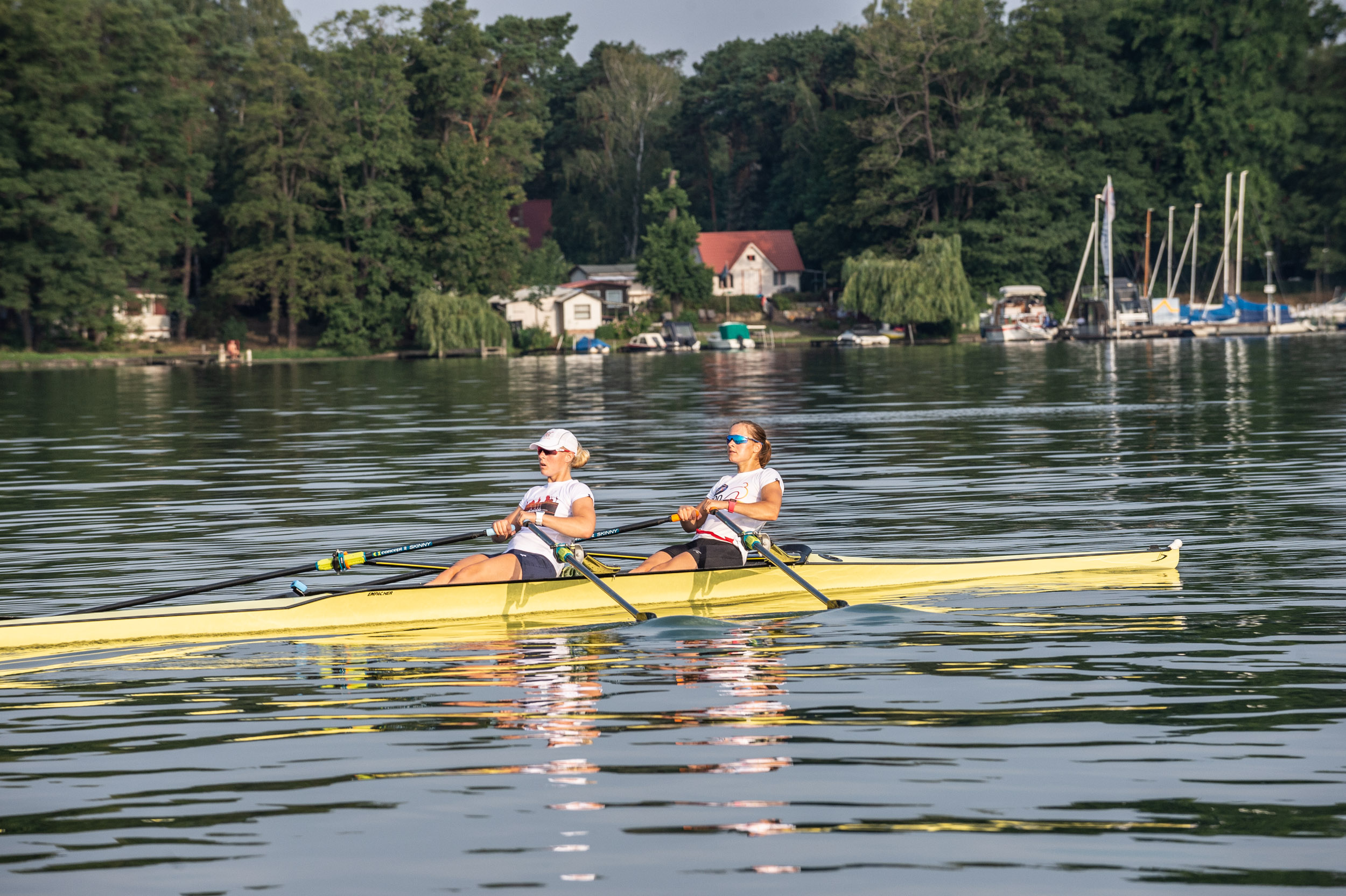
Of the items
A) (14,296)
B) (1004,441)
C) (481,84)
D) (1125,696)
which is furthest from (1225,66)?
(1125,696)

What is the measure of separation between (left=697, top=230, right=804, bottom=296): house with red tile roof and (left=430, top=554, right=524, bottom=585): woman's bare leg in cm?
10479

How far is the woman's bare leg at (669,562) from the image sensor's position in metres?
11.7

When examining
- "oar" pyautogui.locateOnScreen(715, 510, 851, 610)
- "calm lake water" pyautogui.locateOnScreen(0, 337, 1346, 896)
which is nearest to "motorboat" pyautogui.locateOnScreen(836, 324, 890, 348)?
"calm lake water" pyautogui.locateOnScreen(0, 337, 1346, 896)

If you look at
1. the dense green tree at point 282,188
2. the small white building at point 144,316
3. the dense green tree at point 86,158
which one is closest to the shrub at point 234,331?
the dense green tree at point 282,188

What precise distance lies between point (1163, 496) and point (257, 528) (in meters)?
11.4

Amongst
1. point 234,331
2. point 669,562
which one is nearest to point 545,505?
point 669,562

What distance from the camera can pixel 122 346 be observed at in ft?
298

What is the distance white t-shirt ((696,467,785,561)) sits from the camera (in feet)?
38.9

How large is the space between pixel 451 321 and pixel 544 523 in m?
80.1

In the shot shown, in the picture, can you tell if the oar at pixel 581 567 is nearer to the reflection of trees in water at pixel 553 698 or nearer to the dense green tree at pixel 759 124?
the reflection of trees in water at pixel 553 698

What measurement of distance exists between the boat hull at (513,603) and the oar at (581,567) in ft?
0.65

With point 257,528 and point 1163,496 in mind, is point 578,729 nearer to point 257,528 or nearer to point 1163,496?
point 257,528

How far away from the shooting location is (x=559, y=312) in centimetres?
10369

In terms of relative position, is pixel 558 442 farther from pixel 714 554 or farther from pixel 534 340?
pixel 534 340
